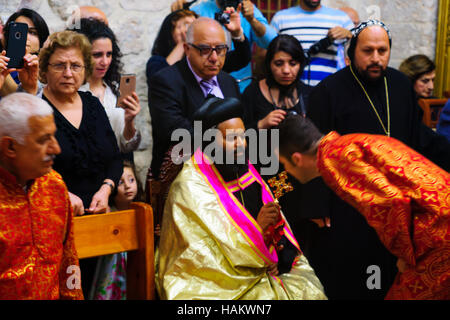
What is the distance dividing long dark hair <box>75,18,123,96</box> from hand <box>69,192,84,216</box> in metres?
1.23

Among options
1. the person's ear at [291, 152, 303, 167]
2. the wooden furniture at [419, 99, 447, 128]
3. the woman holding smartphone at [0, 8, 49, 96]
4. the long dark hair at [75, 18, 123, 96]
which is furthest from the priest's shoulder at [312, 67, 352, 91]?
the woman holding smartphone at [0, 8, 49, 96]

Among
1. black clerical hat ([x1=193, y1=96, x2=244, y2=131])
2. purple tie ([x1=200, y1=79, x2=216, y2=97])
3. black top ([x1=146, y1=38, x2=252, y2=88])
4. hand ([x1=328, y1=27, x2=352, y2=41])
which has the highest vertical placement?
hand ([x1=328, y1=27, x2=352, y2=41])

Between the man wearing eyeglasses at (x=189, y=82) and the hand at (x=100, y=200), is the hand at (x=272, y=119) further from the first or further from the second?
the hand at (x=100, y=200)

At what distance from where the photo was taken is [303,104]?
4215 millimetres

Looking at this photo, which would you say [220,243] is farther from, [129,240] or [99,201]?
[99,201]

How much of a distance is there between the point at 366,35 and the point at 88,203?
206cm

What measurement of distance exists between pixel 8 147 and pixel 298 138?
4.27ft

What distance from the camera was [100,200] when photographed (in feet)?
9.80

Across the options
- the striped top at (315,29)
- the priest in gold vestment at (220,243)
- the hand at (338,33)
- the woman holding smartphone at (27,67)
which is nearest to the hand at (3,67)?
the woman holding smartphone at (27,67)

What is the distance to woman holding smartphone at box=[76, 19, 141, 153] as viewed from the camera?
354cm

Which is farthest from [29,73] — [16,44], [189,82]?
[189,82]

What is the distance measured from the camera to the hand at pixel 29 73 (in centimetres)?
282

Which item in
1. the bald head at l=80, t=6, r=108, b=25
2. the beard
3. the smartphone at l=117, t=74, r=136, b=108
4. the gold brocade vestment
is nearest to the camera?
the gold brocade vestment

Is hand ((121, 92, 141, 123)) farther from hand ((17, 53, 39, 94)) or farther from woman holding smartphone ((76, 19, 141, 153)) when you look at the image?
hand ((17, 53, 39, 94))
